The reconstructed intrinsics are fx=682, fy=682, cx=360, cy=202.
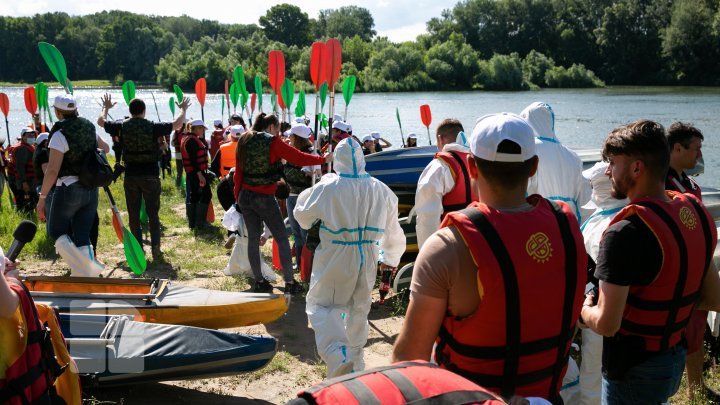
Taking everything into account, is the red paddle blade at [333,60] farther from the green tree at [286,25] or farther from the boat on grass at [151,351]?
the green tree at [286,25]

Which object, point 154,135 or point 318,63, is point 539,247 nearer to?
point 318,63

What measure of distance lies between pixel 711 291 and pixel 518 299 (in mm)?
1128

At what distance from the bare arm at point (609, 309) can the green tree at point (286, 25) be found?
277 ft

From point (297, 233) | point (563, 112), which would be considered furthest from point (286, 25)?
point (297, 233)

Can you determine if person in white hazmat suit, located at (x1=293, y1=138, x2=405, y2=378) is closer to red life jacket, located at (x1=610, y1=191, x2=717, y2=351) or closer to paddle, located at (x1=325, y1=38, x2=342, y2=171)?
red life jacket, located at (x1=610, y1=191, x2=717, y2=351)

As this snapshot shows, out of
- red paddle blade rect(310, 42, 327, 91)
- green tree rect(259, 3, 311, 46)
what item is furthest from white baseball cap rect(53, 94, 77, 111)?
green tree rect(259, 3, 311, 46)

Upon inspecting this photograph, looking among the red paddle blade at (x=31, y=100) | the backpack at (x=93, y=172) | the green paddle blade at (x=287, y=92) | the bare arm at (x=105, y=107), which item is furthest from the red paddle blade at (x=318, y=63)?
the red paddle blade at (x=31, y=100)

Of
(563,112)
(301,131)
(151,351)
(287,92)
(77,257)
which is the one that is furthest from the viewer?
(563,112)

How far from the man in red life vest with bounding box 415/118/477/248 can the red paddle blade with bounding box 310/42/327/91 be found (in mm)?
2702

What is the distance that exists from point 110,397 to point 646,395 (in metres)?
2.92

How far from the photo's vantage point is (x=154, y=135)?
270 inches

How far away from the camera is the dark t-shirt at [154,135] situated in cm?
675

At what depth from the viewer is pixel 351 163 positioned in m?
4.24

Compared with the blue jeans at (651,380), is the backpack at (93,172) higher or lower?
higher
